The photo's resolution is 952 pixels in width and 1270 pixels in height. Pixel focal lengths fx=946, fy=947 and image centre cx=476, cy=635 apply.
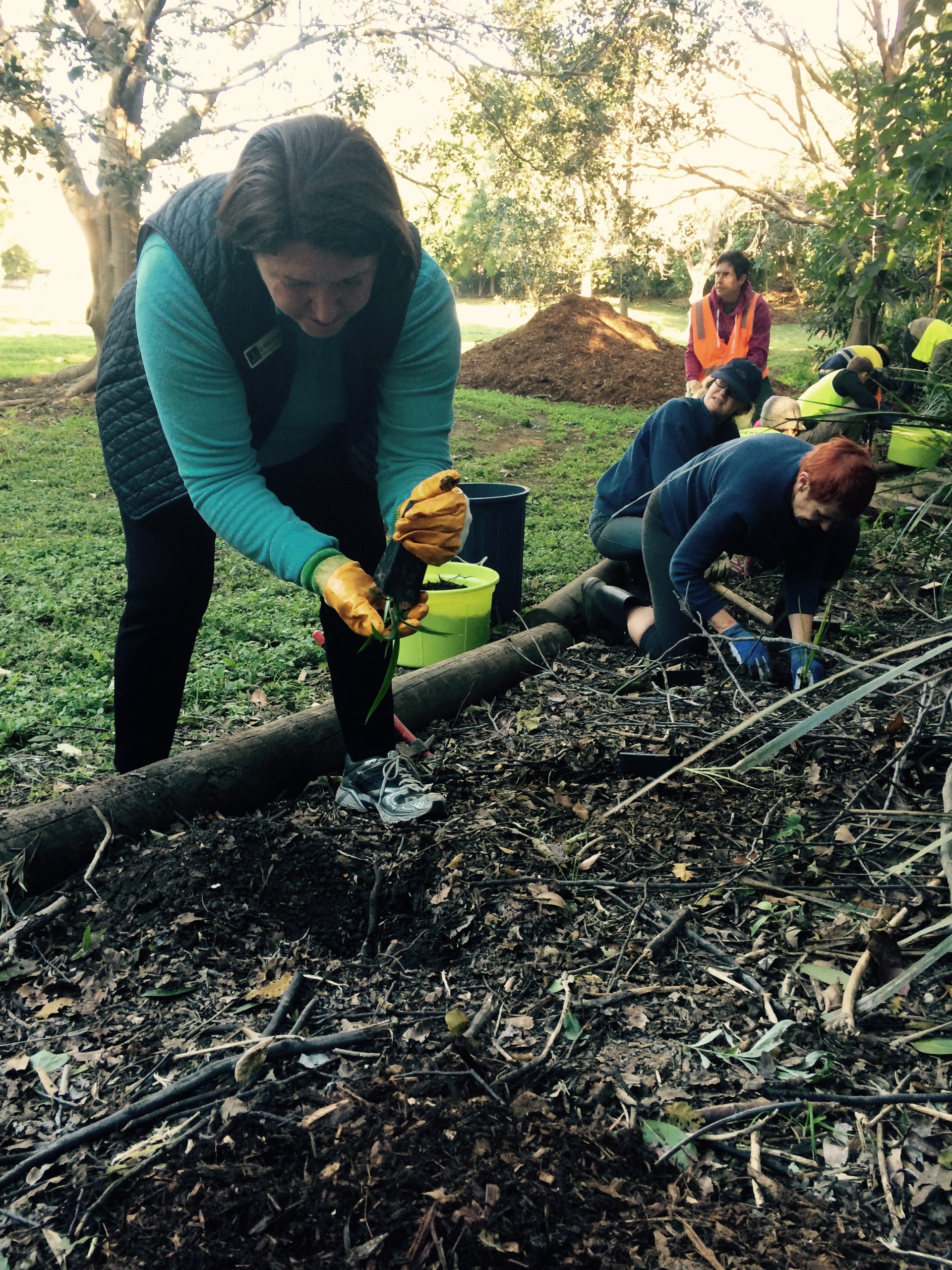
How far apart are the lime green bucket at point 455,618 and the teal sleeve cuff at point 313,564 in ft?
5.08

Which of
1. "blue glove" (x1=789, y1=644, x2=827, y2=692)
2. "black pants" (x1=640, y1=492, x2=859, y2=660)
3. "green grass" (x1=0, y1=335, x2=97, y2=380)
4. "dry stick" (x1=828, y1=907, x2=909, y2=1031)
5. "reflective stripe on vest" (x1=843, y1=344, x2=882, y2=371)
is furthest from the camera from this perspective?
"green grass" (x1=0, y1=335, x2=97, y2=380)

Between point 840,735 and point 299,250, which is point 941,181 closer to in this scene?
point 840,735

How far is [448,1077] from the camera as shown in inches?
58.8

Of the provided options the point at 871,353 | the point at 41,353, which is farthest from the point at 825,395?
the point at 41,353

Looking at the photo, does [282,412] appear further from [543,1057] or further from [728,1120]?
[728,1120]

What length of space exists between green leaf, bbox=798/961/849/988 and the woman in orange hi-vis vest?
5.31 meters

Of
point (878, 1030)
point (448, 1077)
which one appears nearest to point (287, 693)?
point (448, 1077)

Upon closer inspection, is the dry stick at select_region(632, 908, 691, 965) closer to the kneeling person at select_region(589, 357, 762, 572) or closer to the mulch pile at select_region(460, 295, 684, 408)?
the kneeling person at select_region(589, 357, 762, 572)

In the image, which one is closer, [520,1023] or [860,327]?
[520,1023]

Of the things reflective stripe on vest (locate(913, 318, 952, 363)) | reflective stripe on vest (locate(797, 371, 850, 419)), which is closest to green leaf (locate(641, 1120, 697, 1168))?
reflective stripe on vest (locate(797, 371, 850, 419))

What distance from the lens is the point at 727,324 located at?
6.73 m

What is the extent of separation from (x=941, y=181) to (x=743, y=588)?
1.89 m

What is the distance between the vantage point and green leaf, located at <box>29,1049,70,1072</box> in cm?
166

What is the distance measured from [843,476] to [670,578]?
830 mm
